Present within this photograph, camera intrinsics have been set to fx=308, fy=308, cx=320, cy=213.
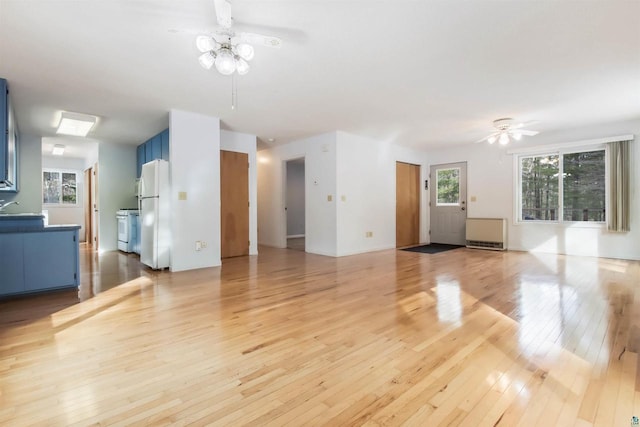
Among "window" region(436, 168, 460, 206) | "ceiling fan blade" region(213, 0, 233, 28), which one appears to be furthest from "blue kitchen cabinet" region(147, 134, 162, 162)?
"window" region(436, 168, 460, 206)

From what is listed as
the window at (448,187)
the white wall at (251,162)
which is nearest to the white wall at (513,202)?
the window at (448,187)

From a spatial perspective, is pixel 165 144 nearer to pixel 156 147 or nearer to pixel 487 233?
pixel 156 147

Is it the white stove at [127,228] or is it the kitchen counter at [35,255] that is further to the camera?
the white stove at [127,228]

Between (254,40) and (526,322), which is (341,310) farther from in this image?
(254,40)

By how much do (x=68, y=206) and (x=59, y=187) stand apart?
574 mm

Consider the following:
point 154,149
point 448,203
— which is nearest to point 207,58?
point 154,149

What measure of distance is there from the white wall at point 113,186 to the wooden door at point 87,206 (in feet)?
4.47

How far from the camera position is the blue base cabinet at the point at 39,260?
10.5 ft

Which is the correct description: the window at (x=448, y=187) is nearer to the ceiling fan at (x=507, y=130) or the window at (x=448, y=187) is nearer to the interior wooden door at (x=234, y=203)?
the ceiling fan at (x=507, y=130)

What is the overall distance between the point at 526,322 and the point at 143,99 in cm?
497

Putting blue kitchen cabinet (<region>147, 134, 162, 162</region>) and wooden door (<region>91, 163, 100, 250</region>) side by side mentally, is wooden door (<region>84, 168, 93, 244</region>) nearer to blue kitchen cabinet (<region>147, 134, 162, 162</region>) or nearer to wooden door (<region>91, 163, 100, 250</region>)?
wooden door (<region>91, 163, 100, 250</region>)

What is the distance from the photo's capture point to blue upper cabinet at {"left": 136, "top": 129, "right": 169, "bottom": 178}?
5311 mm

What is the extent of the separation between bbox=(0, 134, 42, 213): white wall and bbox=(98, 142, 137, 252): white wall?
100 centimetres

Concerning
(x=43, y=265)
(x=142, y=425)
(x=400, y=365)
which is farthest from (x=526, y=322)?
(x=43, y=265)
